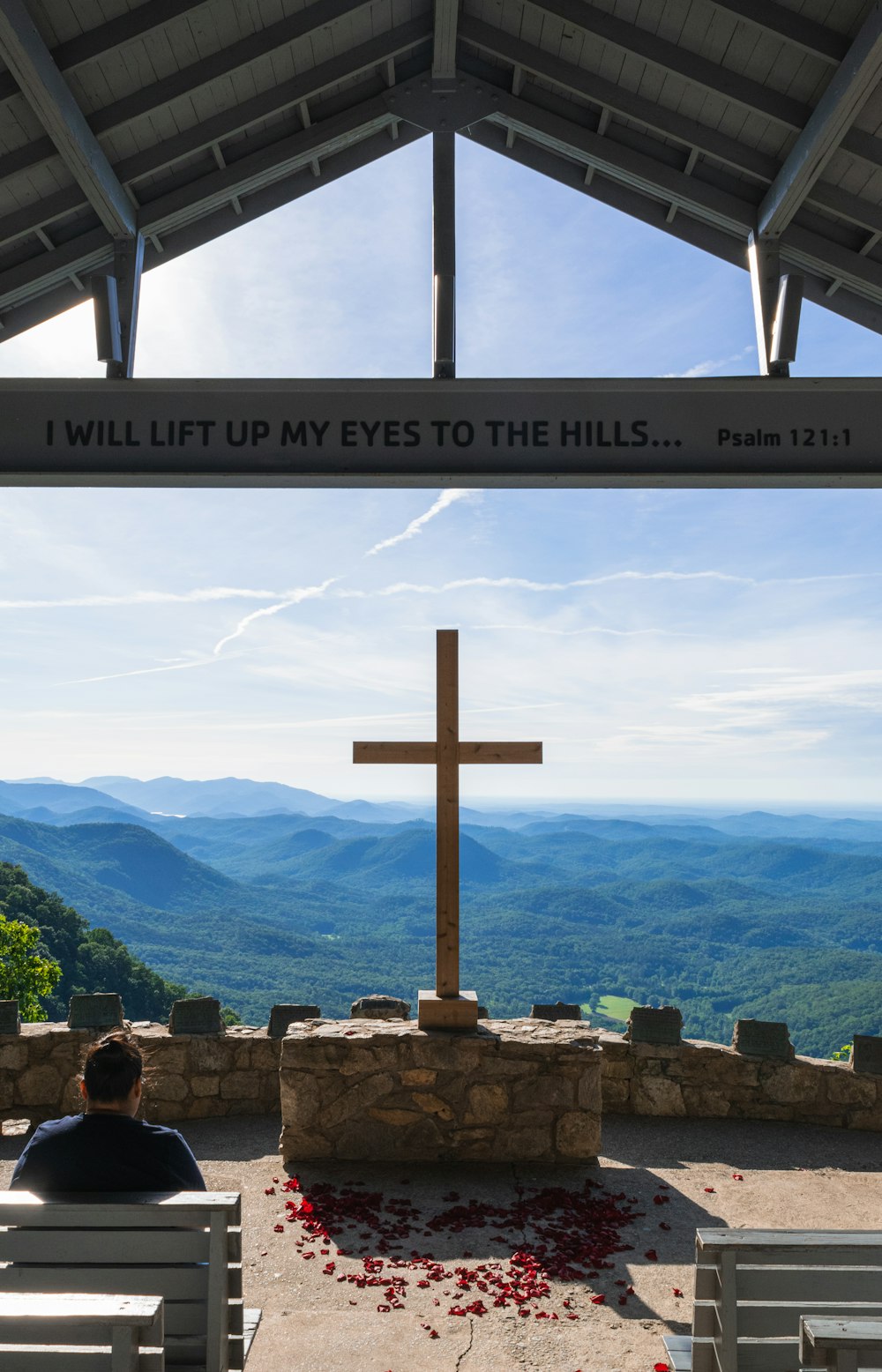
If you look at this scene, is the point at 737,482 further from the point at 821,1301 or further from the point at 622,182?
the point at 821,1301

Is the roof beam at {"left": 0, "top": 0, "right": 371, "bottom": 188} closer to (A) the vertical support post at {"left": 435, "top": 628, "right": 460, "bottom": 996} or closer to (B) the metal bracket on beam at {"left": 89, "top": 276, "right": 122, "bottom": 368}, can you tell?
(B) the metal bracket on beam at {"left": 89, "top": 276, "right": 122, "bottom": 368}

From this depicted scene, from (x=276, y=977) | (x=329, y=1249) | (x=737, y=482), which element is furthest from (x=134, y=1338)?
(x=276, y=977)

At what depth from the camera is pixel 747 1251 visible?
6.88 ft

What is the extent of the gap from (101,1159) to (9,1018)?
4447 millimetres

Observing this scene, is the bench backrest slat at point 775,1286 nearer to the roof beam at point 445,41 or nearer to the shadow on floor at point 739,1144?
the shadow on floor at point 739,1144

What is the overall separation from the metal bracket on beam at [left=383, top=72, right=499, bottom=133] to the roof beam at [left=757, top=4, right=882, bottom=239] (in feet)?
3.94

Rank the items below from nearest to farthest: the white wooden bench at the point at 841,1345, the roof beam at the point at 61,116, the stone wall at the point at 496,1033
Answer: the white wooden bench at the point at 841,1345 → the roof beam at the point at 61,116 → the stone wall at the point at 496,1033

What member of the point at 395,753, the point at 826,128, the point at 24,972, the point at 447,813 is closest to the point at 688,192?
the point at 826,128

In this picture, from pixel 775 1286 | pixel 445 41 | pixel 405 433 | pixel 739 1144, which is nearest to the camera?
pixel 775 1286

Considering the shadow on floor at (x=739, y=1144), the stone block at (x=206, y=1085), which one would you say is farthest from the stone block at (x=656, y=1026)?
the stone block at (x=206, y=1085)

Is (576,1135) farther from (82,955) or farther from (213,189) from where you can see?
(82,955)

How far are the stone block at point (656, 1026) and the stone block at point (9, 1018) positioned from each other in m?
4.07

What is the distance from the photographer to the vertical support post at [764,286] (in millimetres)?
3648

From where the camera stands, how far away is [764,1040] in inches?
246
